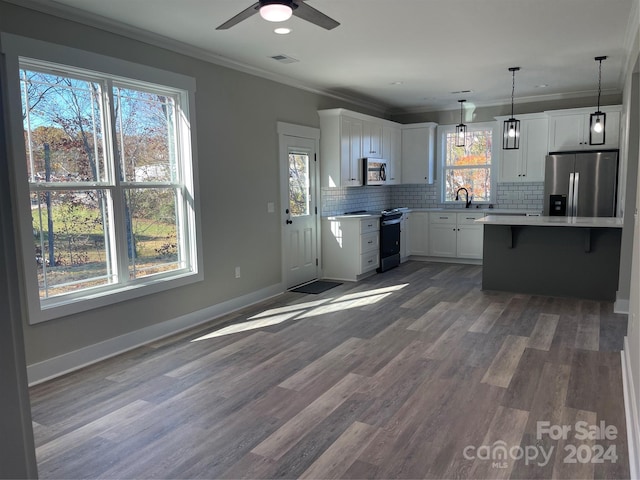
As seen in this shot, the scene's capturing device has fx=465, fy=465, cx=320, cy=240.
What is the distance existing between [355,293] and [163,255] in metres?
2.46

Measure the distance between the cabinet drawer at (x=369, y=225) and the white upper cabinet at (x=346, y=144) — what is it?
0.59 metres

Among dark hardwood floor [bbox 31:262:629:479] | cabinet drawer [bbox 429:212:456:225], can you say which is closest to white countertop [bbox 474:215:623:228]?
dark hardwood floor [bbox 31:262:629:479]

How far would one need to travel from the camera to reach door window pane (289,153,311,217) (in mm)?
6078

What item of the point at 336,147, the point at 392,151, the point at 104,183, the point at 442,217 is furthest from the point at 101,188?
the point at 442,217

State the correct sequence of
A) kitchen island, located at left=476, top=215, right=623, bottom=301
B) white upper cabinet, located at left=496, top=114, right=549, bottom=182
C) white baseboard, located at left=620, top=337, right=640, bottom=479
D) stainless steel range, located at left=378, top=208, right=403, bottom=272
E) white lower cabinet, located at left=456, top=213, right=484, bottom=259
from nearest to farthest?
1. white baseboard, located at left=620, top=337, right=640, bottom=479
2. kitchen island, located at left=476, top=215, right=623, bottom=301
3. stainless steel range, located at left=378, top=208, right=403, bottom=272
4. white upper cabinet, located at left=496, top=114, right=549, bottom=182
5. white lower cabinet, located at left=456, top=213, right=484, bottom=259

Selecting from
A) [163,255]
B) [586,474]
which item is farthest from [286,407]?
[163,255]

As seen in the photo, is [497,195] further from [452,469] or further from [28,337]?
[28,337]

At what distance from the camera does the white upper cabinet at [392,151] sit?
782 cm

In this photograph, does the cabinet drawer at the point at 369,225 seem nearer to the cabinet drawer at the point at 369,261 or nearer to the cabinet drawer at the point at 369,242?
the cabinet drawer at the point at 369,242

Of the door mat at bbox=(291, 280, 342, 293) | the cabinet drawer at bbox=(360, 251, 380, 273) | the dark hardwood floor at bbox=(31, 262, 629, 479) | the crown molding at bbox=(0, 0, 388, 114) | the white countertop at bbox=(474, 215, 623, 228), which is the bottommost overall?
the dark hardwood floor at bbox=(31, 262, 629, 479)

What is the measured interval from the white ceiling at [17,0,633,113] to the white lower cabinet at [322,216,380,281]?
189cm

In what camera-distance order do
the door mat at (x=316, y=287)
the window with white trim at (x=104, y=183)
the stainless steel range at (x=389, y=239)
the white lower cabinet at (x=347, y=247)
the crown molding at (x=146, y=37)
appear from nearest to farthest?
the crown molding at (x=146, y=37)
the window with white trim at (x=104, y=183)
the door mat at (x=316, y=287)
the white lower cabinet at (x=347, y=247)
the stainless steel range at (x=389, y=239)

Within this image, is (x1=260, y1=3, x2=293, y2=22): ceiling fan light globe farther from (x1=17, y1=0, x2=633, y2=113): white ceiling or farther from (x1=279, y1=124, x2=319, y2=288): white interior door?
(x1=279, y1=124, x2=319, y2=288): white interior door

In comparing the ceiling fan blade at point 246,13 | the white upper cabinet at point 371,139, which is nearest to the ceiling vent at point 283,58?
the ceiling fan blade at point 246,13
